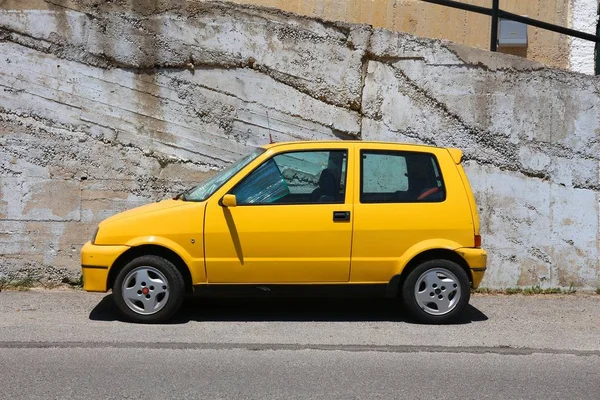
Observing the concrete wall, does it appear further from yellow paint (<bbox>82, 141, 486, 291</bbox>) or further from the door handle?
the door handle

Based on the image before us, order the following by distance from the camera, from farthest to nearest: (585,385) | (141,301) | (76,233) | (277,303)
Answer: (76,233) → (277,303) → (141,301) → (585,385)

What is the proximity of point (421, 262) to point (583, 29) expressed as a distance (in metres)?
5.87

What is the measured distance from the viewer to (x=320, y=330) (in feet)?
23.3

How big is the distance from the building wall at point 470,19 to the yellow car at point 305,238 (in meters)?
4.22

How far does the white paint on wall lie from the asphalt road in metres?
4.15

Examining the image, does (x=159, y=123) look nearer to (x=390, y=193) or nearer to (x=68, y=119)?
(x=68, y=119)

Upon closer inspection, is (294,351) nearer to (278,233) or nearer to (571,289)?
(278,233)

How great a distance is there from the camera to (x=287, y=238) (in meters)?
7.01

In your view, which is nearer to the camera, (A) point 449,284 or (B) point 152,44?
(A) point 449,284

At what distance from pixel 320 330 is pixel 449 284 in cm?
126

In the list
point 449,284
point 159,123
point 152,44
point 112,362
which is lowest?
point 112,362

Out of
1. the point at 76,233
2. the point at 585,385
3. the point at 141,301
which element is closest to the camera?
the point at 585,385

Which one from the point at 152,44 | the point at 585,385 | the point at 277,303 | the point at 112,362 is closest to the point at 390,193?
the point at 277,303

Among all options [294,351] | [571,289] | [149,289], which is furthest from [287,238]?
[571,289]
